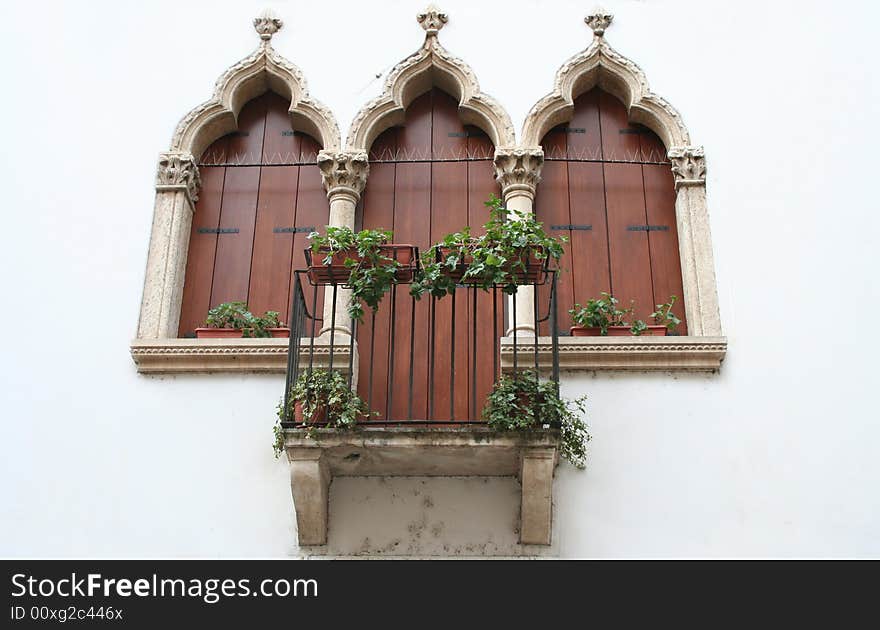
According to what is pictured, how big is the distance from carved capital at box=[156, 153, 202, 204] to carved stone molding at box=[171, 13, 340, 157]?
0.12 metres

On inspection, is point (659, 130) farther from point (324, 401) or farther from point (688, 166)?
point (324, 401)

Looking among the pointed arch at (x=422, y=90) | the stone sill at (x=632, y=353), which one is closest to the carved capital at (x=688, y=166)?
the pointed arch at (x=422, y=90)

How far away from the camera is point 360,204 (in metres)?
9.23

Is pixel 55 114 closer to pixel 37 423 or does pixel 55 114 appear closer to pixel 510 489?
pixel 37 423

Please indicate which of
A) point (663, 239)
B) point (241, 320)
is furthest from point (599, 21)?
point (241, 320)

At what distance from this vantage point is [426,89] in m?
9.70

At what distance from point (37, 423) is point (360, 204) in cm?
301

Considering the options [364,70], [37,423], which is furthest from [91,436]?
[364,70]

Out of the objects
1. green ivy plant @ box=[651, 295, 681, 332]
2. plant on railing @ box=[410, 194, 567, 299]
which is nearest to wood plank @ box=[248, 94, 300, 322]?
plant on railing @ box=[410, 194, 567, 299]

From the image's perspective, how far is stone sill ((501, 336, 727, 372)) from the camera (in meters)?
8.17

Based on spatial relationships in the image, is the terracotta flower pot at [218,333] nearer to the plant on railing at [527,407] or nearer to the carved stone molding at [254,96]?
the carved stone molding at [254,96]

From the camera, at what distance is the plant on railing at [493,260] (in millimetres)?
7648

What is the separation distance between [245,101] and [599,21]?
10.2 feet

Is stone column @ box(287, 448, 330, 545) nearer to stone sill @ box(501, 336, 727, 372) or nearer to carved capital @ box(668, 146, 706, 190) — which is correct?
stone sill @ box(501, 336, 727, 372)
